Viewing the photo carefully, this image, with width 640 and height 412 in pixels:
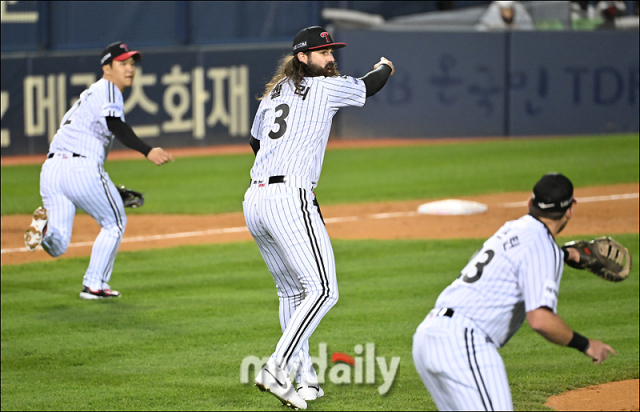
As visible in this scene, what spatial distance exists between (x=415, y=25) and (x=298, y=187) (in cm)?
1620

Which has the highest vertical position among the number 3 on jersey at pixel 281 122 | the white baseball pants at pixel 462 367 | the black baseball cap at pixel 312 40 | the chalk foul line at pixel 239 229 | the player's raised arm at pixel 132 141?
the black baseball cap at pixel 312 40

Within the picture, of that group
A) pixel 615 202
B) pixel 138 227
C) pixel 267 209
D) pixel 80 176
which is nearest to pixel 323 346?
pixel 80 176

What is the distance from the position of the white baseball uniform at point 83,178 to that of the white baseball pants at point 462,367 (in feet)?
14.1

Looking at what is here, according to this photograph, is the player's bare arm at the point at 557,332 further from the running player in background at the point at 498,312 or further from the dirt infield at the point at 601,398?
the dirt infield at the point at 601,398

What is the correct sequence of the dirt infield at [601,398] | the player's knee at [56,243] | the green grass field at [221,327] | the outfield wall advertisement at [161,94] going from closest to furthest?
the dirt infield at [601,398], the green grass field at [221,327], the player's knee at [56,243], the outfield wall advertisement at [161,94]

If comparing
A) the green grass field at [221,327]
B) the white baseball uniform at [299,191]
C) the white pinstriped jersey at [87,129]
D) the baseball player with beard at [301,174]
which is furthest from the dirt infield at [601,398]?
the white pinstriped jersey at [87,129]

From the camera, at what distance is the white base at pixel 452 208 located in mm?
12898

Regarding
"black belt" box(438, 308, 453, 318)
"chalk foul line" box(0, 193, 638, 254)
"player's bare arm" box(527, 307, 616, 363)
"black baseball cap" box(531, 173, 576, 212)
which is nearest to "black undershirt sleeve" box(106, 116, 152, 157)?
"black belt" box(438, 308, 453, 318)

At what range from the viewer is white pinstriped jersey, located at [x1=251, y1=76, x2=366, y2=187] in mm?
4652

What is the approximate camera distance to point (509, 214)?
12.6 m

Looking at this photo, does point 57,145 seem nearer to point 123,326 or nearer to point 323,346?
point 123,326

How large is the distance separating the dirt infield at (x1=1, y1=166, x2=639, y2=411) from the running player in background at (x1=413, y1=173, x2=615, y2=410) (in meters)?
7.60

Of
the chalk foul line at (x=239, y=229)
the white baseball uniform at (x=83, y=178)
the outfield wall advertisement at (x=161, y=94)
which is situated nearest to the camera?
the white baseball uniform at (x=83, y=178)

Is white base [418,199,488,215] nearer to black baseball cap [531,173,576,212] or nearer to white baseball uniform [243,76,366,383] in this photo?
white baseball uniform [243,76,366,383]
